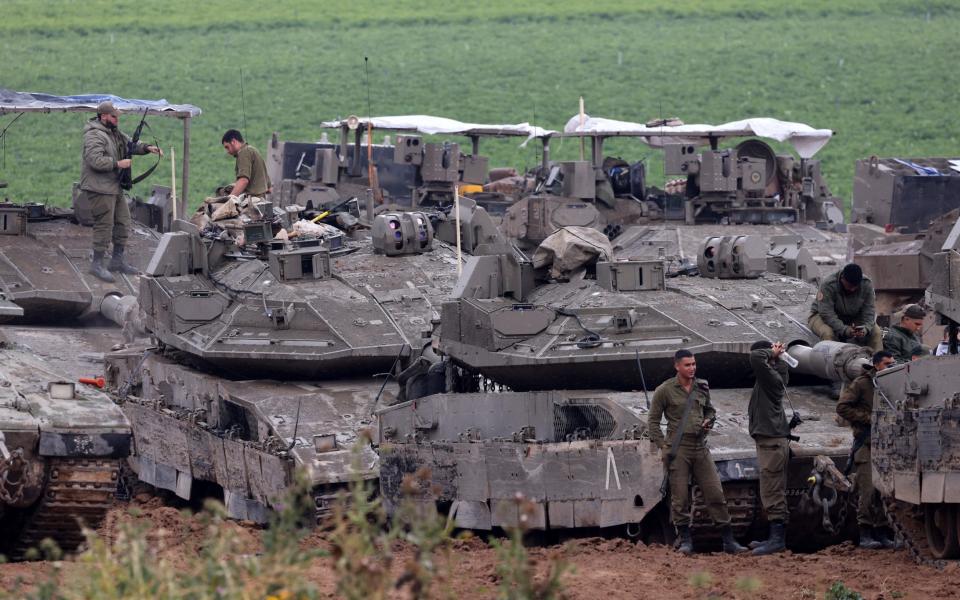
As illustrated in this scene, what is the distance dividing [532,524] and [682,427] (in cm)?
131

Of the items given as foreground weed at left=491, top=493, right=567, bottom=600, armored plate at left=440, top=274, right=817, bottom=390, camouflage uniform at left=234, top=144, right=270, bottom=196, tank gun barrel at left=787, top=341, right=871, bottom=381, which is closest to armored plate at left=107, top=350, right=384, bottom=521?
armored plate at left=440, top=274, right=817, bottom=390

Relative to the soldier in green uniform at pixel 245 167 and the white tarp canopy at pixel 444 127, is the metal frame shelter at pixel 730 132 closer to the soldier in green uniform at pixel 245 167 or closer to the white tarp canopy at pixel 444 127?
the white tarp canopy at pixel 444 127

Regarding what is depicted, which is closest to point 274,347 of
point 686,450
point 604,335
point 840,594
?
point 604,335

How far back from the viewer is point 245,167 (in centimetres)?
2061

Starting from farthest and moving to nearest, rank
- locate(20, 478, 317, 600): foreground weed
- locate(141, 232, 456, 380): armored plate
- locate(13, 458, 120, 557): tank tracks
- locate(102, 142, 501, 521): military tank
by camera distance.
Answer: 1. locate(141, 232, 456, 380): armored plate
2. locate(102, 142, 501, 521): military tank
3. locate(13, 458, 120, 557): tank tracks
4. locate(20, 478, 317, 600): foreground weed

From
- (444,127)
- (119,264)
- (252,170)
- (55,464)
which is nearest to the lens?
(55,464)

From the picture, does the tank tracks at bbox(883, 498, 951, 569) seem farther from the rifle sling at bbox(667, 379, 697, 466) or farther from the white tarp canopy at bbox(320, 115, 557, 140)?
the white tarp canopy at bbox(320, 115, 557, 140)

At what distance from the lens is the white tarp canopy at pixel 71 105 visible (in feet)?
76.3

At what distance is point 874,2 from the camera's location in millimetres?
58281

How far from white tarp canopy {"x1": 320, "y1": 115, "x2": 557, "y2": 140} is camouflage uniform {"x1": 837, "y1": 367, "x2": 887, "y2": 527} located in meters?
15.5

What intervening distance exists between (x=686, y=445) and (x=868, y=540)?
1.44 meters

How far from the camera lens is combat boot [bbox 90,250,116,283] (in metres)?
22.4

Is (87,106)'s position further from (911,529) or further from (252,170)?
(911,529)

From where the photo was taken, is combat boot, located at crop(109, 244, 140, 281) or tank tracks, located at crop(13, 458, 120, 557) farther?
combat boot, located at crop(109, 244, 140, 281)
